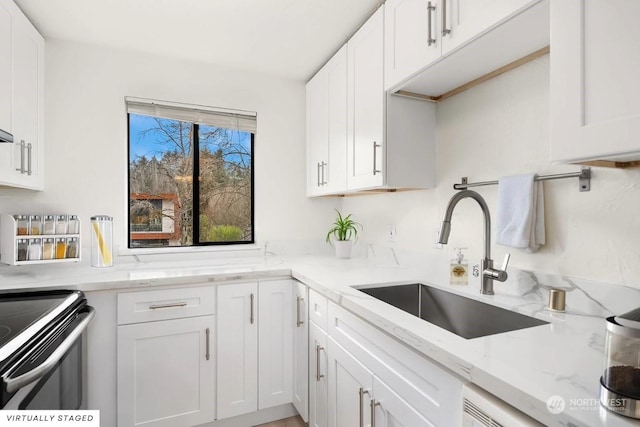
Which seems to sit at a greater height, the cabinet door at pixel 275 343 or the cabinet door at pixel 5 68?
the cabinet door at pixel 5 68

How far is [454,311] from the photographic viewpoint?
145 cm

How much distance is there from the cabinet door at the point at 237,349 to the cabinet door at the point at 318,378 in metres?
0.37

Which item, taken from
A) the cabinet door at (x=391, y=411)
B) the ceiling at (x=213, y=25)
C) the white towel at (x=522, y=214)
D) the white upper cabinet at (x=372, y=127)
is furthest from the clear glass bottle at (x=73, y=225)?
the white towel at (x=522, y=214)

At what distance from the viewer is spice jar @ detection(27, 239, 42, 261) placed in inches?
74.6

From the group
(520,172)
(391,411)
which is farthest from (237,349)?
(520,172)

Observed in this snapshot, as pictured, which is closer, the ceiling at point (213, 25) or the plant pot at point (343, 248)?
the ceiling at point (213, 25)

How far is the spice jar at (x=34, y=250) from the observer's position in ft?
6.22

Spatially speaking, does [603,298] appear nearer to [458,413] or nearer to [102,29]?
[458,413]

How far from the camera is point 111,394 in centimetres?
170

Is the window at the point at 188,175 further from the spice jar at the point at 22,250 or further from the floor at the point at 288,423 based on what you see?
the floor at the point at 288,423

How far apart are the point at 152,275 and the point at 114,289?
190 mm

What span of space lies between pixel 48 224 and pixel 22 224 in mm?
116

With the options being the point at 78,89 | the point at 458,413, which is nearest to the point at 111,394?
the point at 458,413

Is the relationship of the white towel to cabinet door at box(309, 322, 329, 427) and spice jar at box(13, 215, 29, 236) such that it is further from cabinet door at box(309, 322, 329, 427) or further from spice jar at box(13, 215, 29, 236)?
spice jar at box(13, 215, 29, 236)
